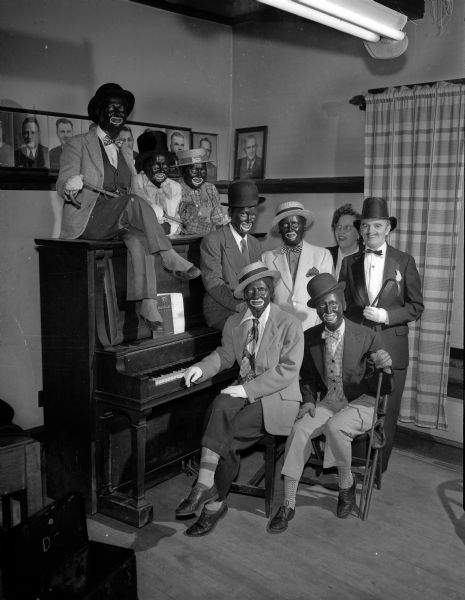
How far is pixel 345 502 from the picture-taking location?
4.44 meters

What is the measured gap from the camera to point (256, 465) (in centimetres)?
526

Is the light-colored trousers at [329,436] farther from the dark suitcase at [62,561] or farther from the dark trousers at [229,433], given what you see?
the dark suitcase at [62,561]

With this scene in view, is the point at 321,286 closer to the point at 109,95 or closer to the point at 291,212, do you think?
the point at 291,212

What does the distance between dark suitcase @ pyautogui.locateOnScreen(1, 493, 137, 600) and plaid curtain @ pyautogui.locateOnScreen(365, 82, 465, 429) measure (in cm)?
336

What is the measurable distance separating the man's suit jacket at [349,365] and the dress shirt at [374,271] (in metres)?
0.48

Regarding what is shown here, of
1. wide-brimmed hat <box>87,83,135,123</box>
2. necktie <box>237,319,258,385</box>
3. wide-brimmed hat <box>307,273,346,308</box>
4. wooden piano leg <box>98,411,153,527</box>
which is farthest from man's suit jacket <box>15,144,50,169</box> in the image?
wide-brimmed hat <box>307,273,346,308</box>

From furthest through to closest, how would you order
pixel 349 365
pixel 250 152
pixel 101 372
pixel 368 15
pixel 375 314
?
pixel 250 152
pixel 375 314
pixel 368 15
pixel 349 365
pixel 101 372

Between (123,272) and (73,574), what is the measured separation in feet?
6.61

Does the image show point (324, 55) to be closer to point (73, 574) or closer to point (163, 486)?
point (163, 486)

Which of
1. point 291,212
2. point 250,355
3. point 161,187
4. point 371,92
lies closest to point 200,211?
point 161,187

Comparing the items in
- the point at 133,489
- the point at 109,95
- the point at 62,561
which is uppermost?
the point at 109,95

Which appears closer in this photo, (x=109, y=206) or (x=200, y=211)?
(x=109, y=206)

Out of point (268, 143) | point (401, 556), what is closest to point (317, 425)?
point (401, 556)

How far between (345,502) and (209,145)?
4.07 m
